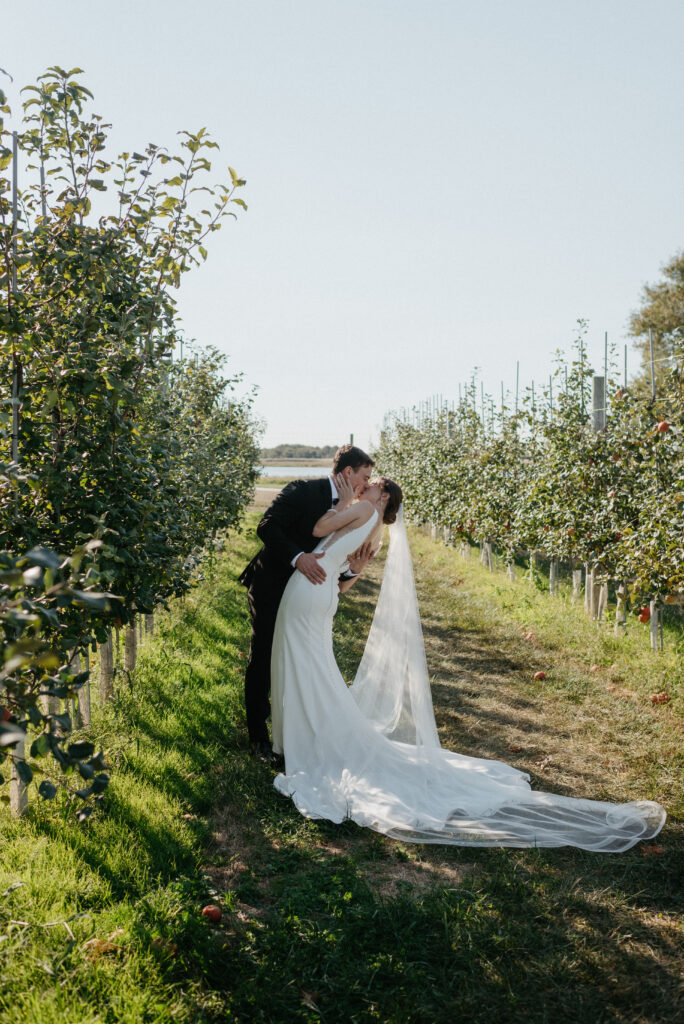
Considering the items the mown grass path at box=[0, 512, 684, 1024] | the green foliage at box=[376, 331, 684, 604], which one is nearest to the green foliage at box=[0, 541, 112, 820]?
the mown grass path at box=[0, 512, 684, 1024]

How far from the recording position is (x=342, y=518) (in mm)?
4953

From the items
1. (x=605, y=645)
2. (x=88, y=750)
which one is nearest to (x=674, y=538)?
(x=605, y=645)

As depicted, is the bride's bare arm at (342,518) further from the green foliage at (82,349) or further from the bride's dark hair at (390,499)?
the green foliage at (82,349)

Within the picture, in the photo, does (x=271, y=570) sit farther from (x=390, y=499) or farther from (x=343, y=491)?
(x=390, y=499)

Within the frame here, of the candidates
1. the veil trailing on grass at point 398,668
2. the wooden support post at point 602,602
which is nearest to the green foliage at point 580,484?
the wooden support post at point 602,602

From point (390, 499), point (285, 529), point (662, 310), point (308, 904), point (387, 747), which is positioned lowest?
point (308, 904)

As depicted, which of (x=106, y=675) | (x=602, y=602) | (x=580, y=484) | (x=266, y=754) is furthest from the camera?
(x=602, y=602)

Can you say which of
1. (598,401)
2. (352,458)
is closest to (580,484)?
(598,401)

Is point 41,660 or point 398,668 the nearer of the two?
point 41,660

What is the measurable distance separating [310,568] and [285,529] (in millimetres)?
334

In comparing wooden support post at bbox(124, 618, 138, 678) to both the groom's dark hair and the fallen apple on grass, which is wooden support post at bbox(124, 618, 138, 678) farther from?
the fallen apple on grass

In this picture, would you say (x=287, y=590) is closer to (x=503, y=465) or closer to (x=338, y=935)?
(x=338, y=935)

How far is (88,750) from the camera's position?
59.5 inches

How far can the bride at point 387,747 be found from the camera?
383cm
